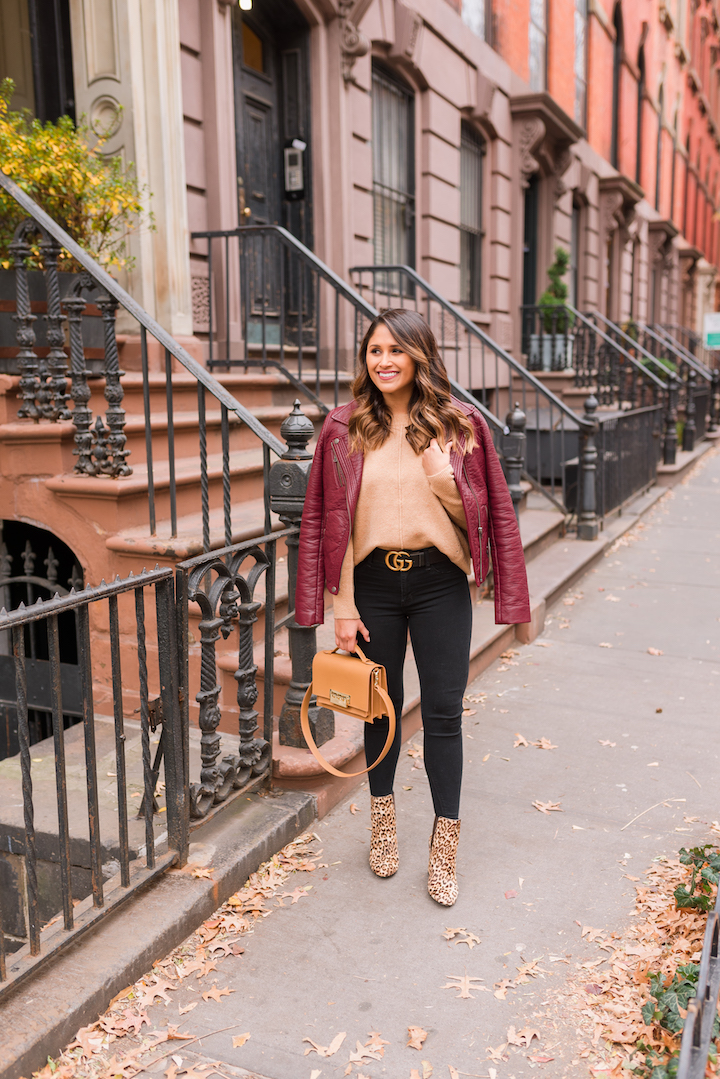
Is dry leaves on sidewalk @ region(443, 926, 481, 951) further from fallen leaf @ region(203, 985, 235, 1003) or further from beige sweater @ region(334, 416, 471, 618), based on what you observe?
beige sweater @ region(334, 416, 471, 618)

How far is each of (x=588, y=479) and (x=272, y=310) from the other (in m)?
3.29

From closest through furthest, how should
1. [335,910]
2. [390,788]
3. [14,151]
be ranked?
[335,910], [390,788], [14,151]

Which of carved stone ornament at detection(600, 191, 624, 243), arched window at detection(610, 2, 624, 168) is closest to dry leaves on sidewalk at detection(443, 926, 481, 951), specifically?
carved stone ornament at detection(600, 191, 624, 243)

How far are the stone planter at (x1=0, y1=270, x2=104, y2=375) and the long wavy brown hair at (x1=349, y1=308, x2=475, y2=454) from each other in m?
2.17

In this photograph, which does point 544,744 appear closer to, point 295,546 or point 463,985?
point 295,546

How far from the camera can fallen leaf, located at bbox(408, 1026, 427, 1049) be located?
7.78ft

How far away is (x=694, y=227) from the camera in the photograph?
33375 millimetres

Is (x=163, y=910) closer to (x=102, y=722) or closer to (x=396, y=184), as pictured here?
(x=102, y=722)

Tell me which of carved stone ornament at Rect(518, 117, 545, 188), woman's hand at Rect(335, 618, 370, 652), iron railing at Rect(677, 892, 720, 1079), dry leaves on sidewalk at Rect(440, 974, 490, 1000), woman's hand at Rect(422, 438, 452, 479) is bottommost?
dry leaves on sidewalk at Rect(440, 974, 490, 1000)

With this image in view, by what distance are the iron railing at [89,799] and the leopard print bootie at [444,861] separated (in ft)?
2.77

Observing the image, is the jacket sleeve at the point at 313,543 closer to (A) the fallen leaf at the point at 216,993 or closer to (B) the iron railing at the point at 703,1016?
(A) the fallen leaf at the point at 216,993

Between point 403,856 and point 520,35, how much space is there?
1357 centimetres

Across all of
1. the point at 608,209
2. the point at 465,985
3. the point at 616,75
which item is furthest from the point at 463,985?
the point at 616,75

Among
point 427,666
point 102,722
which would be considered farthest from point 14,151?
point 427,666
